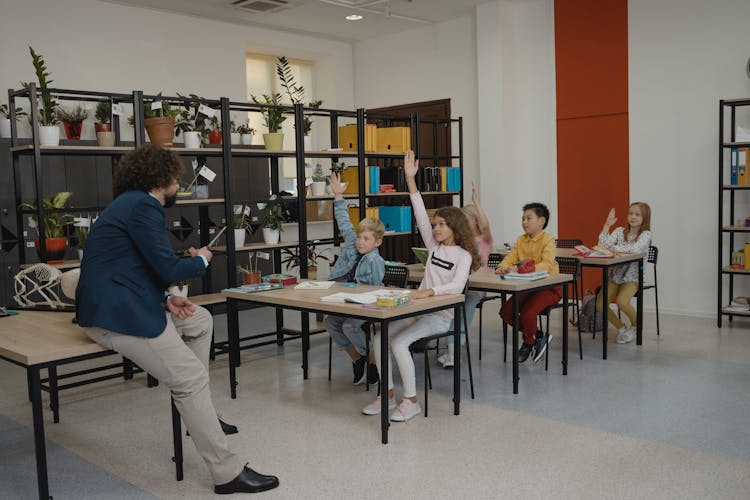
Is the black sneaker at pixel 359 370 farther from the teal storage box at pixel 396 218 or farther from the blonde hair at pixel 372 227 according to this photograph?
the teal storage box at pixel 396 218

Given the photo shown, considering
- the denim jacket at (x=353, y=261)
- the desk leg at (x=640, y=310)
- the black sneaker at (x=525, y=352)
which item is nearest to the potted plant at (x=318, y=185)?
the denim jacket at (x=353, y=261)

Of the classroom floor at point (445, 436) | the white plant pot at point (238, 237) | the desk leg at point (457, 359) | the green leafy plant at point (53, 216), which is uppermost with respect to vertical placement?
the green leafy plant at point (53, 216)

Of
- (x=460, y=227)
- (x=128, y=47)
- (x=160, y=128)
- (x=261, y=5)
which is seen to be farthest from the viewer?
(x=261, y=5)

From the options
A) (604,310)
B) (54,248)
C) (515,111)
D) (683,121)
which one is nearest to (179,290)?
(54,248)

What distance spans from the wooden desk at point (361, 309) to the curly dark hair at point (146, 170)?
3.90ft

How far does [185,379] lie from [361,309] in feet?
3.45

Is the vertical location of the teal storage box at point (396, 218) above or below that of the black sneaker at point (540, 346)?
above

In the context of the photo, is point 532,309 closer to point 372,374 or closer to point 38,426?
point 372,374

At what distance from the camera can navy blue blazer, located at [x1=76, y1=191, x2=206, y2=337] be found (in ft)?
9.37

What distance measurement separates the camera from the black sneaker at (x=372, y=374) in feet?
15.5

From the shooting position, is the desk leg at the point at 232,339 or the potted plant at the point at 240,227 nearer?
the desk leg at the point at 232,339

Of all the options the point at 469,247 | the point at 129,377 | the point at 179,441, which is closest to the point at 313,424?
the point at 179,441

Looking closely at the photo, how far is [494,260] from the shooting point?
577cm

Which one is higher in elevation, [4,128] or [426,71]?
[426,71]
